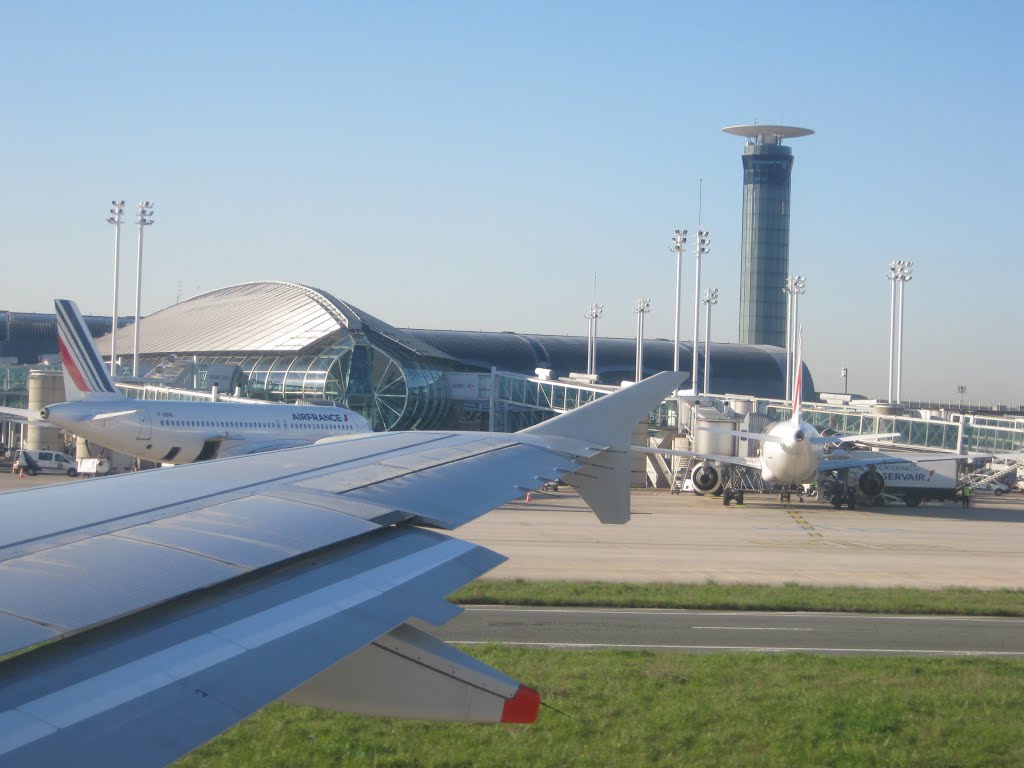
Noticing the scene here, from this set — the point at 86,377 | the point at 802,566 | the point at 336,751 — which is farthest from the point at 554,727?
the point at 86,377

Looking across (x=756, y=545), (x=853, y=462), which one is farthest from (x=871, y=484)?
(x=756, y=545)

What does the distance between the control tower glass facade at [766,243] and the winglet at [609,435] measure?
16496cm

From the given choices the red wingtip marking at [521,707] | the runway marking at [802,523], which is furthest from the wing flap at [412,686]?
the runway marking at [802,523]

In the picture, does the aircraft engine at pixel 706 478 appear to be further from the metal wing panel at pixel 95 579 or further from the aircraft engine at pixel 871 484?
the metal wing panel at pixel 95 579

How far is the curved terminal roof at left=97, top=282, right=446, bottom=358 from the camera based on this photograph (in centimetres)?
7025

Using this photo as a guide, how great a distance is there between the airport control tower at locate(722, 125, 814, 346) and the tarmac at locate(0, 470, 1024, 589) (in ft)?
422

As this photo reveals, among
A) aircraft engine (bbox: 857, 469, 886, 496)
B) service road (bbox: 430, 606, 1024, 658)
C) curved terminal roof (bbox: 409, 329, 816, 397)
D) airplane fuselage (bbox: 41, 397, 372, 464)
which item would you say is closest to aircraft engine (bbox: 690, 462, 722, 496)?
aircraft engine (bbox: 857, 469, 886, 496)

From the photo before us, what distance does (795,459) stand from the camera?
4050 centimetres

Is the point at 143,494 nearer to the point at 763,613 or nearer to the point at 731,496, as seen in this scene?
the point at 763,613

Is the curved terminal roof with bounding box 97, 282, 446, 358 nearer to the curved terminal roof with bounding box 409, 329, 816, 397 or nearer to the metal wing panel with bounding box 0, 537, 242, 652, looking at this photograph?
the curved terminal roof with bounding box 409, 329, 816, 397

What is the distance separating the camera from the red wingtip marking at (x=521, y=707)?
4.29 m

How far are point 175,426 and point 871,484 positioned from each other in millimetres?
27458

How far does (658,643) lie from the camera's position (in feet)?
46.8

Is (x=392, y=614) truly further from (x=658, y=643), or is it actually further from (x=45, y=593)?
(x=658, y=643)
